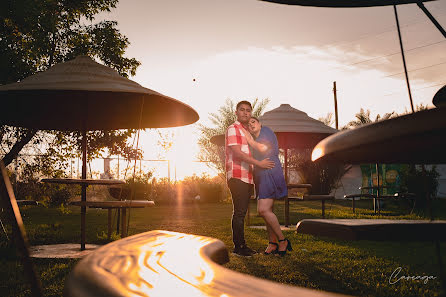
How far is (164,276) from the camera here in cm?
65

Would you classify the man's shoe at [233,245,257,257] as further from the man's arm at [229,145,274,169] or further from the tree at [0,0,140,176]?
the tree at [0,0,140,176]

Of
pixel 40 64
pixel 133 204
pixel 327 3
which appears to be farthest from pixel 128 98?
pixel 40 64

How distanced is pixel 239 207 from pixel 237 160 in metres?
0.61

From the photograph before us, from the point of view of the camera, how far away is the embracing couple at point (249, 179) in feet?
15.0

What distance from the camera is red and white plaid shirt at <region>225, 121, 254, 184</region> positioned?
4672 millimetres

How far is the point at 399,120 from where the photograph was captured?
0.58 meters

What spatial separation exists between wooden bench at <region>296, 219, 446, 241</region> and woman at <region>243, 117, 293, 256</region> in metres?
3.49

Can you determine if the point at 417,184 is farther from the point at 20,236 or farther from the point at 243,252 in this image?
the point at 20,236

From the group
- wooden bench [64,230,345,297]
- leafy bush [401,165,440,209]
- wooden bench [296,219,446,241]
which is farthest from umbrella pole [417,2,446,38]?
leafy bush [401,165,440,209]

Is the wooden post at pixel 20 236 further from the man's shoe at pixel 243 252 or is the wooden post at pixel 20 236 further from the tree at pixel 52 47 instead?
the tree at pixel 52 47

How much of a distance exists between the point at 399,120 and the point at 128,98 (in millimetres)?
4088

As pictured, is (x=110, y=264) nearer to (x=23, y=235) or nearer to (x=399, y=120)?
(x=23, y=235)

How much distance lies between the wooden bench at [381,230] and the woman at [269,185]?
3.49m

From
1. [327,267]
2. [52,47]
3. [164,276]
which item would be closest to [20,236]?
[164,276]
